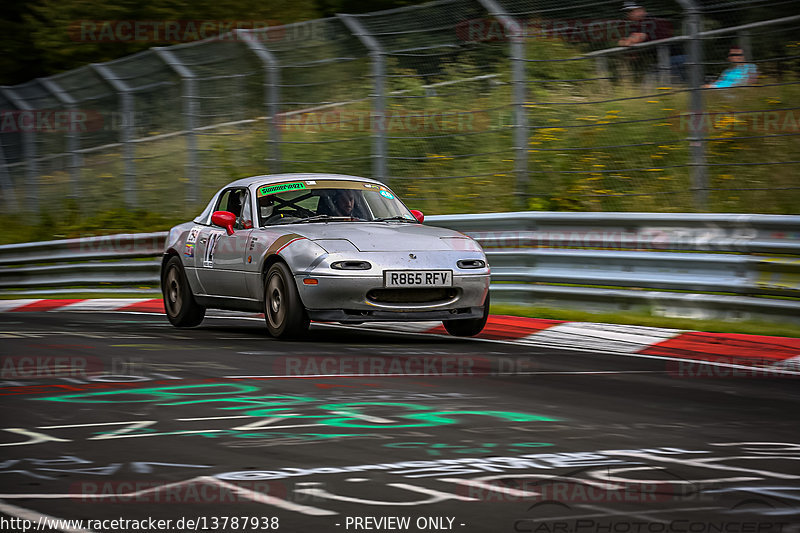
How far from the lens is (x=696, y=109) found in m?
11.5

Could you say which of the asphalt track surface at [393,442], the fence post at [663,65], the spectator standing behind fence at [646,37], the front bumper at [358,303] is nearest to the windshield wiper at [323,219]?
the front bumper at [358,303]

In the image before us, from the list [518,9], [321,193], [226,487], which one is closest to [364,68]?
[518,9]

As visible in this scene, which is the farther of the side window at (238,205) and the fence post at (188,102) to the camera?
the fence post at (188,102)

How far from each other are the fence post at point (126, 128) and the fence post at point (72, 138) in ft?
2.78

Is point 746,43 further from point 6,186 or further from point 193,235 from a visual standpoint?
point 6,186

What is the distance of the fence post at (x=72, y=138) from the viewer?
64.5 feet

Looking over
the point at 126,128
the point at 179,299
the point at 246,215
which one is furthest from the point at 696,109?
the point at 126,128

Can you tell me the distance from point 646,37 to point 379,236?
188 inches

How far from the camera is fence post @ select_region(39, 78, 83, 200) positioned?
19672 millimetres

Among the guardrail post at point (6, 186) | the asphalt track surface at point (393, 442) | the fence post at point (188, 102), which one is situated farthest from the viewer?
the guardrail post at point (6, 186)

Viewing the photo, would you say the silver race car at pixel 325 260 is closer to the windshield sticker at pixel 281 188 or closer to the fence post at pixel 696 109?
the windshield sticker at pixel 281 188

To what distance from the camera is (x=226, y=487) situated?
15.0 ft

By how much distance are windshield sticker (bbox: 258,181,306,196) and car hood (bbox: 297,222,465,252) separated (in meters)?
0.66

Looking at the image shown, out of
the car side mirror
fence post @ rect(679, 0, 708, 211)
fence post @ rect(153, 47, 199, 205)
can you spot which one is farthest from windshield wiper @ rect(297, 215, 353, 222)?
fence post @ rect(153, 47, 199, 205)
